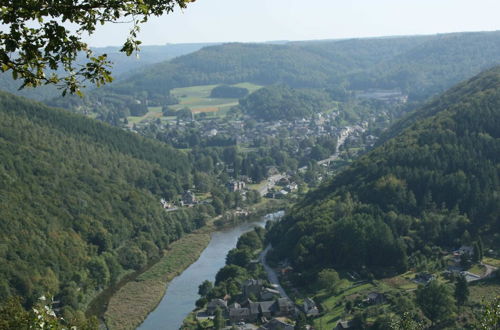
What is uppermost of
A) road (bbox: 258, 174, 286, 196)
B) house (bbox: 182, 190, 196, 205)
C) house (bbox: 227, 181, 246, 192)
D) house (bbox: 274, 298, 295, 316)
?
house (bbox: 274, 298, 295, 316)

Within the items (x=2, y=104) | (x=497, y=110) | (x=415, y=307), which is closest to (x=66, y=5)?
(x=415, y=307)

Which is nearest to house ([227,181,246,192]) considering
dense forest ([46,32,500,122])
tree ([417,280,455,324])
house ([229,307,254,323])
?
house ([229,307,254,323])

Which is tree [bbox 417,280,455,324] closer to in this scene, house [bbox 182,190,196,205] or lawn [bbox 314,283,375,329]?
lawn [bbox 314,283,375,329]

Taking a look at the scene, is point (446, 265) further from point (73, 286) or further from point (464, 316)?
point (73, 286)

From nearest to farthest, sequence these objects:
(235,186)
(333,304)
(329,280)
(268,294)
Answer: (333,304) < (329,280) < (268,294) < (235,186)

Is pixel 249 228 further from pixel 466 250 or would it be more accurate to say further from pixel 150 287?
pixel 466 250

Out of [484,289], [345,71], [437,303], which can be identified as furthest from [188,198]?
[345,71]

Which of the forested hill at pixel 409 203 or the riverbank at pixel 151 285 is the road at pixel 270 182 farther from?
the forested hill at pixel 409 203
